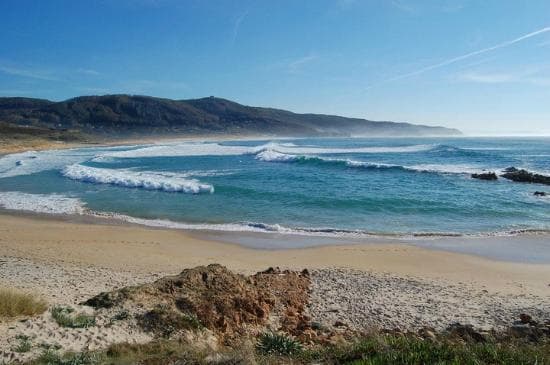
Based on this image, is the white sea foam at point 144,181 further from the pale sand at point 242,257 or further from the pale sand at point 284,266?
the pale sand at point 242,257

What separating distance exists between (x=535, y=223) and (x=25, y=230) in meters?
17.1

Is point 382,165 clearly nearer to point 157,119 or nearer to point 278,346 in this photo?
point 278,346

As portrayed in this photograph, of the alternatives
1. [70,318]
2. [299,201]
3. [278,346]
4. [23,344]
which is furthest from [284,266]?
[299,201]

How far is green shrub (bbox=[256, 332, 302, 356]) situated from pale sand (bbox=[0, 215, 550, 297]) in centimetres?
474

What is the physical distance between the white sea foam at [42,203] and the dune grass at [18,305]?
38.7 feet

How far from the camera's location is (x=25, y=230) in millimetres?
14531

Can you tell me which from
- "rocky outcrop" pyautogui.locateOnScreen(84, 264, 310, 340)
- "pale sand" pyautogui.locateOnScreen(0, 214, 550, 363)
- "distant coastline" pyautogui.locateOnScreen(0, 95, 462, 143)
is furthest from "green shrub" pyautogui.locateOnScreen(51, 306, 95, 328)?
"distant coastline" pyautogui.locateOnScreen(0, 95, 462, 143)

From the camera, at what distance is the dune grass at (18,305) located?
20.5 ft

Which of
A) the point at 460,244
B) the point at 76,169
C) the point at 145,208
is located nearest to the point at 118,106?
the point at 76,169

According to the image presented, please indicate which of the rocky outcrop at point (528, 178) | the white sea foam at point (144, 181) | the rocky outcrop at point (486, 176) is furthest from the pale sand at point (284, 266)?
the rocky outcrop at point (528, 178)

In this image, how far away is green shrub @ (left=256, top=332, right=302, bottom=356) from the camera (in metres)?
5.44

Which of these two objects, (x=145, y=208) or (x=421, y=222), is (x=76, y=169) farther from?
(x=421, y=222)

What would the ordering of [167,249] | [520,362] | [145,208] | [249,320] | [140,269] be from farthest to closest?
1. [145,208]
2. [167,249]
3. [140,269]
4. [249,320]
5. [520,362]

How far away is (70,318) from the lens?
20.1 ft
